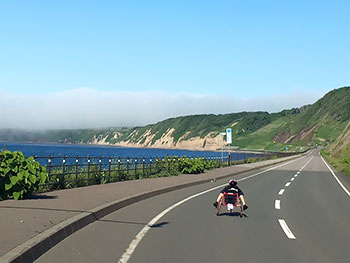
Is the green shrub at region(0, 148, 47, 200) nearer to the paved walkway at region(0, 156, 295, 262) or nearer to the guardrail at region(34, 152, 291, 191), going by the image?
the paved walkway at region(0, 156, 295, 262)

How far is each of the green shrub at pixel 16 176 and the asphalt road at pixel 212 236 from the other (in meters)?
2.74

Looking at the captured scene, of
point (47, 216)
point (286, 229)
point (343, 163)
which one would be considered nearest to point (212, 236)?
point (286, 229)

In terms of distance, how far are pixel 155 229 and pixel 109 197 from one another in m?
5.00

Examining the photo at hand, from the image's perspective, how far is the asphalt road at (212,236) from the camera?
23.5ft

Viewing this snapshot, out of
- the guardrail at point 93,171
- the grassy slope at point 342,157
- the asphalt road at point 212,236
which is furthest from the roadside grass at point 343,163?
the asphalt road at point 212,236

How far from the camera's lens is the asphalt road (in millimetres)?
7148

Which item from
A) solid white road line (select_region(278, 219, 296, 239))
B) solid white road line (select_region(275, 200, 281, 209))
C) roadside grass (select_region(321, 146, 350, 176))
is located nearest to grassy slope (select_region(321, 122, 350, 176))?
→ roadside grass (select_region(321, 146, 350, 176))

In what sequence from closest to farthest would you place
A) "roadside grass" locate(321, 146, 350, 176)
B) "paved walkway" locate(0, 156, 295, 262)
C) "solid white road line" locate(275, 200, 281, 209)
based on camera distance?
"paved walkway" locate(0, 156, 295, 262) → "solid white road line" locate(275, 200, 281, 209) → "roadside grass" locate(321, 146, 350, 176)

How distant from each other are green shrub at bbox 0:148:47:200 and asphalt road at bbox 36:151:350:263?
2.74 meters

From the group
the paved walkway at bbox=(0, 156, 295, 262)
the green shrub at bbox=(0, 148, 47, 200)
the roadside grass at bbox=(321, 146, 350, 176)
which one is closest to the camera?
the paved walkway at bbox=(0, 156, 295, 262)

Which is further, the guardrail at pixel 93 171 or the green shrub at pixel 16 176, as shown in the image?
the guardrail at pixel 93 171

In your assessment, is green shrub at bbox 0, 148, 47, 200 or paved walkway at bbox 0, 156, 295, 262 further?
green shrub at bbox 0, 148, 47, 200

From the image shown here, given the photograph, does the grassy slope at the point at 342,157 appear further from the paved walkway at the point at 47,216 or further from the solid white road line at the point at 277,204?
the paved walkway at the point at 47,216

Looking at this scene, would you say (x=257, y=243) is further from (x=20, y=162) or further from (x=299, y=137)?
(x=299, y=137)
